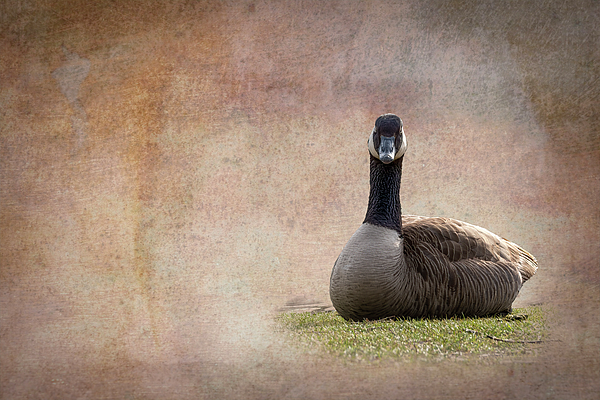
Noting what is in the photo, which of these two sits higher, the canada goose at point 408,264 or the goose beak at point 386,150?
the goose beak at point 386,150

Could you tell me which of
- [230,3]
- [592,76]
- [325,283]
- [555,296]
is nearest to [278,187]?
[325,283]

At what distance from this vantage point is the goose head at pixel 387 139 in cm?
344

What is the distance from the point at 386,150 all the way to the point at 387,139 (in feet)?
0.31

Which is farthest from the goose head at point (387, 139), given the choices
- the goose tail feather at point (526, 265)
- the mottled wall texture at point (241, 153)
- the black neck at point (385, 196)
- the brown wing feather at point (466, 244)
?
the goose tail feather at point (526, 265)

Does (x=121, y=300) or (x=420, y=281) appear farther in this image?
(x=121, y=300)

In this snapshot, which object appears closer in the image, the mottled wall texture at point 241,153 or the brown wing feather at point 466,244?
the brown wing feather at point 466,244

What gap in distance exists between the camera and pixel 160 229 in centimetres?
424

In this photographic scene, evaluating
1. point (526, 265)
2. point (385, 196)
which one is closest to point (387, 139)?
point (385, 196)

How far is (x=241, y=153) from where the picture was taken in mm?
4410

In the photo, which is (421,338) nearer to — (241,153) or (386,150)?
(386,150)

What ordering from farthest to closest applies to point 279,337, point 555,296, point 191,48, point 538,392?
1. point 191,48
2. point 555,296
3. point 279,337
4. point 538,392

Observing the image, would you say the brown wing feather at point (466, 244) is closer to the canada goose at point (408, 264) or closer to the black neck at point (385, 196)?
the canada goose at point (408, 264)

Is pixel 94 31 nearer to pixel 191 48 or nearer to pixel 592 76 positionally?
pixel 191 48

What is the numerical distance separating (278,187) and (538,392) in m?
2.35
